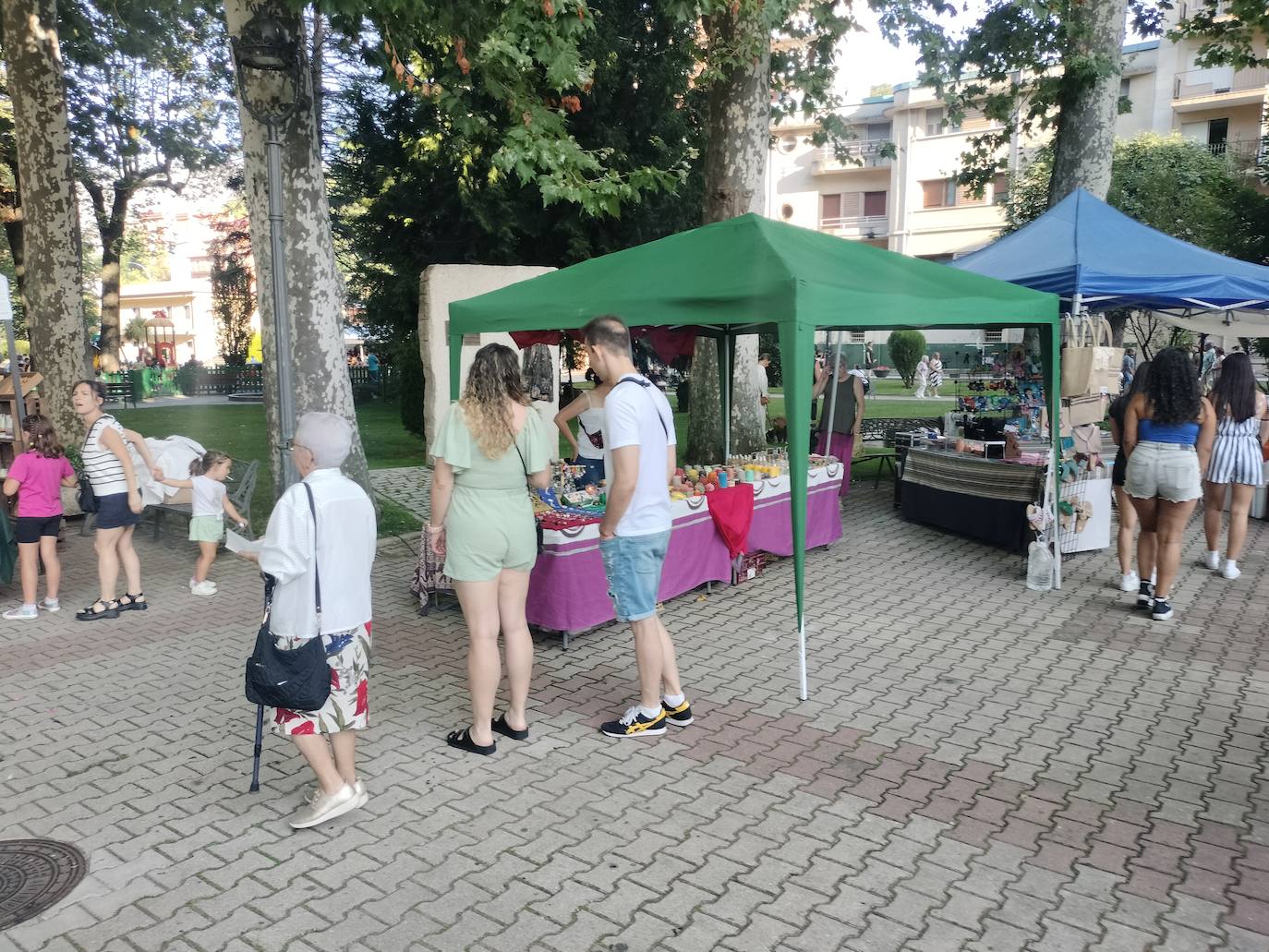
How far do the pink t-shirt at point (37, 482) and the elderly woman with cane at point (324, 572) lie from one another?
13.2ft

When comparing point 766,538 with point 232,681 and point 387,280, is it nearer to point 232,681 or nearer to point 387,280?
point 232,681

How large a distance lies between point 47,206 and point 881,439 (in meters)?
12.2

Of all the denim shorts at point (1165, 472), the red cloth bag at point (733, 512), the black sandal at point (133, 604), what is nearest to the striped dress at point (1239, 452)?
the denim shorts at point (1165, 472)

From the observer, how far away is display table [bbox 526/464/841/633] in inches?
227

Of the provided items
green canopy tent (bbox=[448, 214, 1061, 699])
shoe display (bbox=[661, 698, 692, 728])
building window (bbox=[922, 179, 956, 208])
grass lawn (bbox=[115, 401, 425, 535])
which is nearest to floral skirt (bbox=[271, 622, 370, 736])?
shoe display (bbox=[661, 698, 692, 728])

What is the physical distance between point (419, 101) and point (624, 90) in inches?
138

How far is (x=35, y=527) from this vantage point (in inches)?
252

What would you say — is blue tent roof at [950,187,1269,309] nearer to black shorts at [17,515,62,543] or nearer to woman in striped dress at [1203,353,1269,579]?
woman in striped dress at [1203,353,1269,579]

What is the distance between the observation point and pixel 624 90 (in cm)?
→ 1579

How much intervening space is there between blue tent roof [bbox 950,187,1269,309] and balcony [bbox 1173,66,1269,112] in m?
32.9

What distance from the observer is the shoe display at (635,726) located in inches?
177

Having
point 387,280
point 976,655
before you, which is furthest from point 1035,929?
point 387,280

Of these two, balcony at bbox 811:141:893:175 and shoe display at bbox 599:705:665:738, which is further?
balcony at bbox 811:141:893:175

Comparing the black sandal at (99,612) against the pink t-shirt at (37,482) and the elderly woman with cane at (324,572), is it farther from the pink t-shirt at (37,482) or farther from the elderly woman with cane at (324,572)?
the elderly woman with cane at (324,572)
